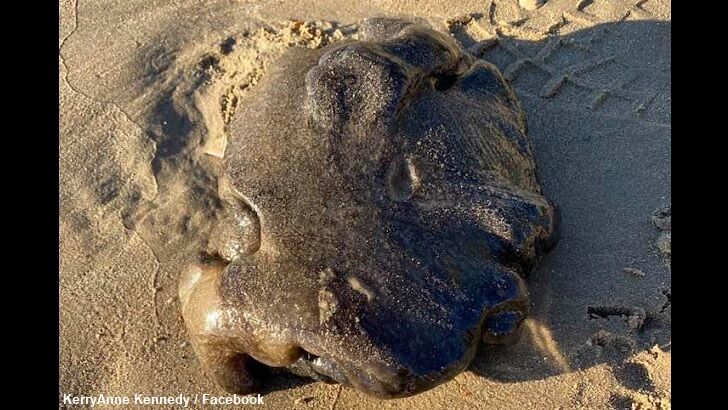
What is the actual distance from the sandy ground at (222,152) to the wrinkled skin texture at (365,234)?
0.94ft

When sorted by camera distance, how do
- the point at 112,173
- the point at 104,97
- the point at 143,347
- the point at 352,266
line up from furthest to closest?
the point at 104,97
the point at 112,173
the point at 143,347
the point at 352,266

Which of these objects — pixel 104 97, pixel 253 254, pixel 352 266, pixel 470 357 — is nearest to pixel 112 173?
pixel 104 97

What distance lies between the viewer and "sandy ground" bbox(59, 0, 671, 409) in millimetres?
3191

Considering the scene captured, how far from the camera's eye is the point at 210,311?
2.96 metres

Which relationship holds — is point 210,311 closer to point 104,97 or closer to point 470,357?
point 470,357

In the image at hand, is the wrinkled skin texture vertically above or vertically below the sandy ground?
above

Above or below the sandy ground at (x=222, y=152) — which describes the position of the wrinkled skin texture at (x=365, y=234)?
above

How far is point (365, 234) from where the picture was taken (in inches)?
114

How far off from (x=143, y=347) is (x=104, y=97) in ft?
5.41

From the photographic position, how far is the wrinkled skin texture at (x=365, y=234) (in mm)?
2768

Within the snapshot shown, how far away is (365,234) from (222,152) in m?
1.46

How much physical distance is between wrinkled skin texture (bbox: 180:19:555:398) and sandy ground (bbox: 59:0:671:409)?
288mm

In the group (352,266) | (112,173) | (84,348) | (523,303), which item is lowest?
(84,348)

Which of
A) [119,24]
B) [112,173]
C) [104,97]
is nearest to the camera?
[112,173]
